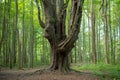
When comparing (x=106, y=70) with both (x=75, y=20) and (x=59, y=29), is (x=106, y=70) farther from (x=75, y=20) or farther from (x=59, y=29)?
(x=75, y=20)

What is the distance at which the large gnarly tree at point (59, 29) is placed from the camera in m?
12.4

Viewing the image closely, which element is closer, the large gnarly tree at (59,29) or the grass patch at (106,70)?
the large gnarly tree at (59,29)

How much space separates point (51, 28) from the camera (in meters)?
13.0

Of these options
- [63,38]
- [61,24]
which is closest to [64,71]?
[63,38]

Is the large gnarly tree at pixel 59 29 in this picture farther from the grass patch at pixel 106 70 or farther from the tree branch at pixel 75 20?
the grass patch at pixel 106 70

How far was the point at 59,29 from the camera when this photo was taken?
14.1 meters

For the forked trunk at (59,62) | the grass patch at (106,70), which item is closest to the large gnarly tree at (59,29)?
the forked trunk at (59,62)

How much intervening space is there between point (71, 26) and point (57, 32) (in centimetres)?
167

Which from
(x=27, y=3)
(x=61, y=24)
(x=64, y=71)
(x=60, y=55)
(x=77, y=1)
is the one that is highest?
(x=27, y=3)

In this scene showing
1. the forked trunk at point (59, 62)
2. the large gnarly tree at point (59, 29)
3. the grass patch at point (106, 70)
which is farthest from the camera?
the forked trunk at point (59, 62)

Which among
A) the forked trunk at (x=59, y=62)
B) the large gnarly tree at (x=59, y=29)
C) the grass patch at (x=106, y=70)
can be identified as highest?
the large gnarly tree at (x=59, y=29)

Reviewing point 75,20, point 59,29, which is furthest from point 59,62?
point 75,20

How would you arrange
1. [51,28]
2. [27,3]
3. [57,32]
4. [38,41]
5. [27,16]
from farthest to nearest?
[38,41]
[27,16]
[27,3]
[57,32]
[51,28]

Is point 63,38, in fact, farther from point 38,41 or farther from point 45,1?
point 38,41
